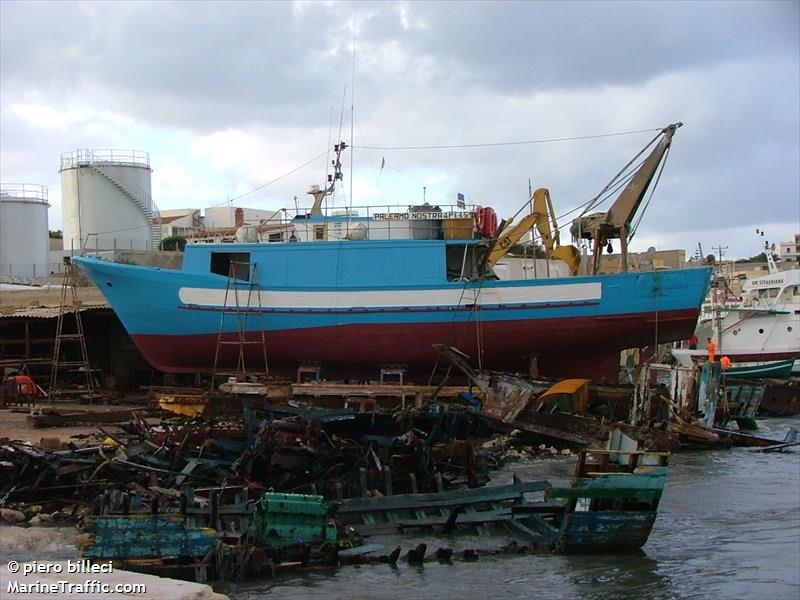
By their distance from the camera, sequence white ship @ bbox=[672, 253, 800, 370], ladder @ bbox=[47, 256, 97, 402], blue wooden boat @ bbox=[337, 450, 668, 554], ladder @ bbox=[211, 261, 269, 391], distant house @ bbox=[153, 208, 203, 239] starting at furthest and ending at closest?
1. distant house @ bbox=[153, 208, 203, 239]
2. white ship @ bbox=[672, 253, 800, 370]
3. ladder @ bbox=[211, 261, 269, 391]
4. ladder @ bbox=[47, 256, 97, 402]
5. blue wooden boat @ bbox=[337, 450, 668, 554]

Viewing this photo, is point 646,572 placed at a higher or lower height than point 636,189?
lower

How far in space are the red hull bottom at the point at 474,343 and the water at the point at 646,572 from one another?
11349mm

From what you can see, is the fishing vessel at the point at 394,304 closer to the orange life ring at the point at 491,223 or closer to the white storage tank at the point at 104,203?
the orange life ring at the point at 491,223

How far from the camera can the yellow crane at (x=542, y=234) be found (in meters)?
29.2

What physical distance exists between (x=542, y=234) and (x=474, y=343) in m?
4.76

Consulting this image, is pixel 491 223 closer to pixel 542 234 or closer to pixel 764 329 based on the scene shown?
pixel 542 234

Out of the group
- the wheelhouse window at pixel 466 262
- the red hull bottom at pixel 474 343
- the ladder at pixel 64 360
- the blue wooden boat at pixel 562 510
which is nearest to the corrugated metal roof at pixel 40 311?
the ladder at pixel 64 360

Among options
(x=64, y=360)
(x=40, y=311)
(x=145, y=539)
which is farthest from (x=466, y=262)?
(x=145, y=539)

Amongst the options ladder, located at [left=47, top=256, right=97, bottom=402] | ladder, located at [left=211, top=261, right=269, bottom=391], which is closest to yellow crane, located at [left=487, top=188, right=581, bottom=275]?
ladder, located at [left=211, top=261, right=269, bottom=391]

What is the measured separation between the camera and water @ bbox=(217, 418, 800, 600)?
1055cm

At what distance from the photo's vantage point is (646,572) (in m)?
11.7

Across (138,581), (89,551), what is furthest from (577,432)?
(138,581)

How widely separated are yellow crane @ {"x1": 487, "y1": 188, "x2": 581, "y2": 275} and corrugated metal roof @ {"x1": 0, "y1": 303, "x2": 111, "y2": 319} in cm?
1303

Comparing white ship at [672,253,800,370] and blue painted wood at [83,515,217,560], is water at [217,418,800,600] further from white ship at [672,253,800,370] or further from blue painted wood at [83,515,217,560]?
white ship at [672,253,800,370]
